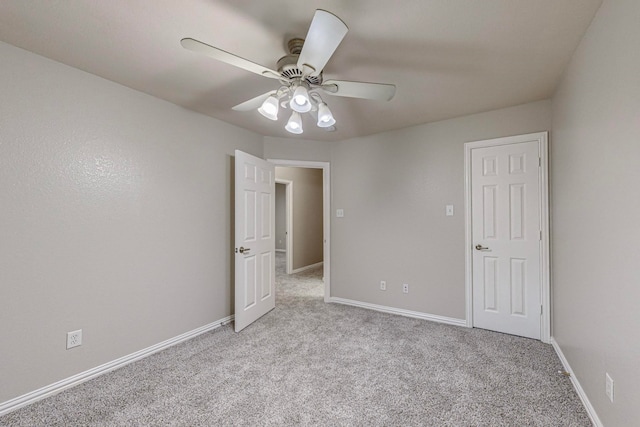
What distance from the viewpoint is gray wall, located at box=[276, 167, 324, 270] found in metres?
6.14

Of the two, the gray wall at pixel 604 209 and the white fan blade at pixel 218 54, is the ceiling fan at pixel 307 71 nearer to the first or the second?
the white fan blade at pixel 218 54

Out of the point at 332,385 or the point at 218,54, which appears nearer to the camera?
the point at 218,54

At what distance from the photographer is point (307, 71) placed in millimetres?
1592

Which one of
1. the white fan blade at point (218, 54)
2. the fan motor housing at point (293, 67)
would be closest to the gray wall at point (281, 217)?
the fan motor housing at point (293, 67)

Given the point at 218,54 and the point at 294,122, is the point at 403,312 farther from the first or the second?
the point at 218,54

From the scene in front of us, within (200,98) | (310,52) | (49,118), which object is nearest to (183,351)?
(49,118)

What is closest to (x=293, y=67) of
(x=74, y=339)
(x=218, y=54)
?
(x=218, y=54)

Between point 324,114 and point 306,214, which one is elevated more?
point 324,114

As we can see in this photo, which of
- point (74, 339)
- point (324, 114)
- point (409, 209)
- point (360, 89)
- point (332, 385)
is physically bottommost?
point (332, 385)

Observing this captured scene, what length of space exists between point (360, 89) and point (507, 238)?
7.34 ft

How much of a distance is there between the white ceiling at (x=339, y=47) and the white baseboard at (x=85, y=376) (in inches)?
87.8

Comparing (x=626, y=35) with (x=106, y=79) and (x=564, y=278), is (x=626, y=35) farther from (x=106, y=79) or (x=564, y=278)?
(x=106, y=79)

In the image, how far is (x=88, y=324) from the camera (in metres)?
2.13

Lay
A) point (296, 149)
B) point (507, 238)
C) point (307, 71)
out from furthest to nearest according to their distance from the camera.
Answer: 1. point (296, 149)
2. point (507, 238)
3. point (307, 71)
